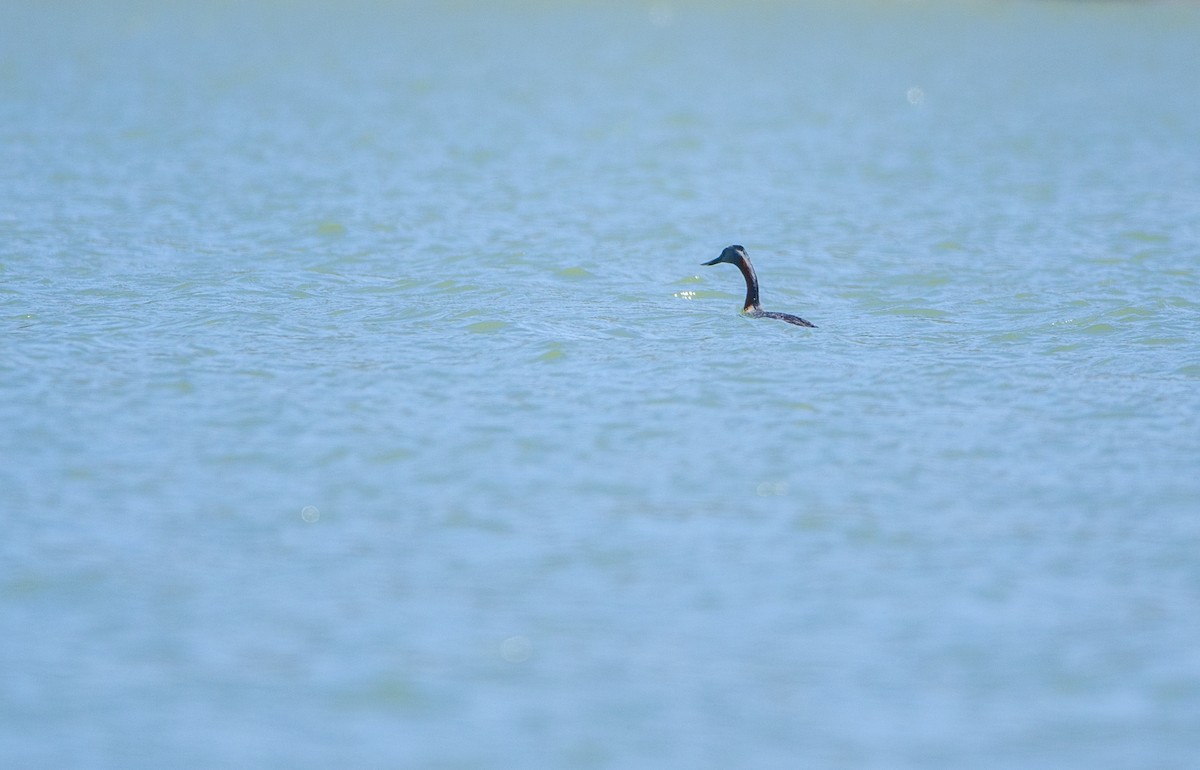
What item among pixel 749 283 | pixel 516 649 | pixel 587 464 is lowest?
pixel 516 649

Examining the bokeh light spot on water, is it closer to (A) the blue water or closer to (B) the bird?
(A) the blue water

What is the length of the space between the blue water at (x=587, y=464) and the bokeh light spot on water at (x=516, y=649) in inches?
0.7

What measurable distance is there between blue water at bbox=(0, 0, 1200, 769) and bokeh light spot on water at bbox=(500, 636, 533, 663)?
0.02 m

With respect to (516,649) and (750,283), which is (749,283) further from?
(516,649)

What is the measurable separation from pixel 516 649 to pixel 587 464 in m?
2.52

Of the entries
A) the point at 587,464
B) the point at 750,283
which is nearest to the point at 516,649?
the point at 587,464

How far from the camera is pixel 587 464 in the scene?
9.17 meters

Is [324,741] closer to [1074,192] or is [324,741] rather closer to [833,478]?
[833,478]

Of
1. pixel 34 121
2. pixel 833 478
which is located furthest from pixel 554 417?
pixel 34 121

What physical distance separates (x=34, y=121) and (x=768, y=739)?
21545 millimetres

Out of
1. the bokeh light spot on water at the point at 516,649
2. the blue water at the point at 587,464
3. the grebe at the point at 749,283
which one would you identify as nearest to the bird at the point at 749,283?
the grebe at the point at 749,283

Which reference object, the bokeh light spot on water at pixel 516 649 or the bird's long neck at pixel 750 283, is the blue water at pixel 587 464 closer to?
the bokeh light spot on water at pixel 516 649

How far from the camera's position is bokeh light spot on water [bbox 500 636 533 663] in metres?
6.68

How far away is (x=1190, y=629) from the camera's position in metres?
7.10
